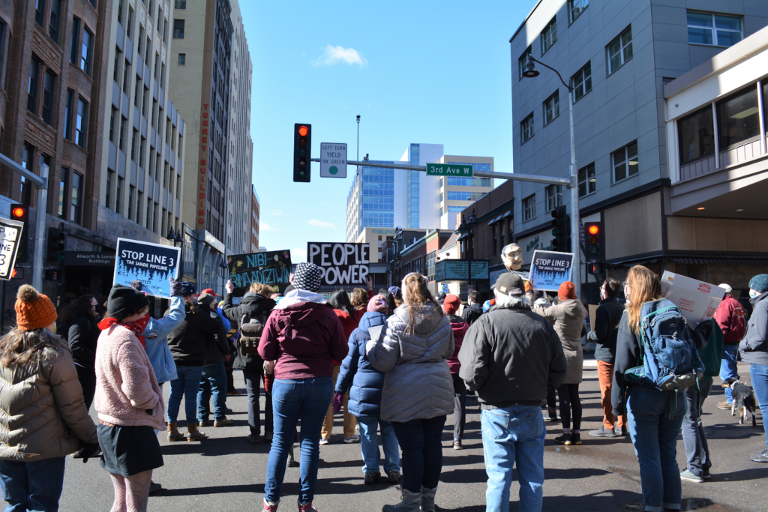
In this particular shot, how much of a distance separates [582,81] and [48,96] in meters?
22.8

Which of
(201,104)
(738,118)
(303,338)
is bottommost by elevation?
(303,338)

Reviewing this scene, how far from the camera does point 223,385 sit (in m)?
8.06

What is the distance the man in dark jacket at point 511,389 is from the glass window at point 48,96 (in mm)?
22645

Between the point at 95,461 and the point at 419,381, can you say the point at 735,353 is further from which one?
the point at 95,461

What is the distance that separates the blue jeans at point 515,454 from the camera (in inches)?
151

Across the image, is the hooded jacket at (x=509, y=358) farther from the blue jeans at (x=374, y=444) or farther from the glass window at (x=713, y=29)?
the glass window at (x=713, y=29)

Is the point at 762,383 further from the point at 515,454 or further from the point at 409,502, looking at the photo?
Answer: the point at 409,502

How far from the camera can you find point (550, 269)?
39.5ft

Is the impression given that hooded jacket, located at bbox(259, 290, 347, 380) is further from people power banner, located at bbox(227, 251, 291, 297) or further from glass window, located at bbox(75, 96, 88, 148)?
glass window, located at bbox(75, 96, 88, 148)

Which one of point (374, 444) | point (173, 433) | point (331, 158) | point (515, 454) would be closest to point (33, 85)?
point (331, 158)

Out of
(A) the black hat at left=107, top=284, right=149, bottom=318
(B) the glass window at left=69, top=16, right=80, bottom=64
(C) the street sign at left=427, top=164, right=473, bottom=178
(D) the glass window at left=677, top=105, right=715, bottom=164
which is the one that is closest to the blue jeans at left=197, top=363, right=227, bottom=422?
(A) the black hat at left=107, top=284, right=149, bottom=318

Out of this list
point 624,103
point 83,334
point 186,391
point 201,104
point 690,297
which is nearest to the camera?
point 690,297

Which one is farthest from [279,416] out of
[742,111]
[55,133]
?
[55,133]

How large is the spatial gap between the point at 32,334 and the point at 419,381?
2.80 metres
